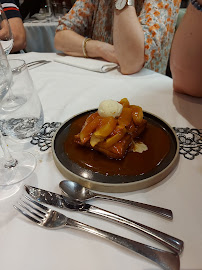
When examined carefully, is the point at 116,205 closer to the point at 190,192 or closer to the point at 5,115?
the point at 190,192

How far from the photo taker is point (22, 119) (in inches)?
28.7

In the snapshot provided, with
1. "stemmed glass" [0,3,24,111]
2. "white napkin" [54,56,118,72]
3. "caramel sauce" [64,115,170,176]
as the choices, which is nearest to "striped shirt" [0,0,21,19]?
"white napkin" [54,56,118,72]

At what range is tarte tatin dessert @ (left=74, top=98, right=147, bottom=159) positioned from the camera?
1.87 feet

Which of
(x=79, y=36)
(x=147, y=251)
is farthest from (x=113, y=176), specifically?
(x=79, y=36)

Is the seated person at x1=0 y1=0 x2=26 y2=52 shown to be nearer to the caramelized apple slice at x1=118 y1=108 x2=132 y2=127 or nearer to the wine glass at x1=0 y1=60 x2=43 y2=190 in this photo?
the wine glass at x1=0 y1=60 x2=43 y2=190

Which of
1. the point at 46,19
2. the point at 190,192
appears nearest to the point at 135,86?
the point at 190,192

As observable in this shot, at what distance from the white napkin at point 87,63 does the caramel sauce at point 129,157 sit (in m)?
0.56

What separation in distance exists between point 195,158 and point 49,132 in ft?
1.44

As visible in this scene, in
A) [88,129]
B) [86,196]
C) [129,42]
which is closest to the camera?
[86,196]

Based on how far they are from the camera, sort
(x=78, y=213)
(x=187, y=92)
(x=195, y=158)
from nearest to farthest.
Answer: (x=78, y=213), (x=195, y=158), (x=187, y=92)

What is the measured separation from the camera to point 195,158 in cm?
59

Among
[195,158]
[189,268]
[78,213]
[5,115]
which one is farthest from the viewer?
[5,115]

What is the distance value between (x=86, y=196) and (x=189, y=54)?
0.62m

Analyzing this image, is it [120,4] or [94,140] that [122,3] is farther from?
[94,140]
